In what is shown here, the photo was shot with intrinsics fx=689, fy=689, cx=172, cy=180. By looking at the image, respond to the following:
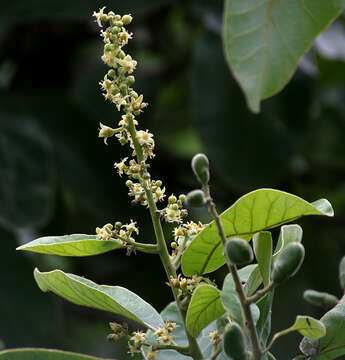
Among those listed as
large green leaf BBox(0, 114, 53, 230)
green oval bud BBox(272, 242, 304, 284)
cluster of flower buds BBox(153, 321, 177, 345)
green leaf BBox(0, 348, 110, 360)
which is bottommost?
large green leaf BBox(0, 114, 53, 230)

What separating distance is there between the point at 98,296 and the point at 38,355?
7cm

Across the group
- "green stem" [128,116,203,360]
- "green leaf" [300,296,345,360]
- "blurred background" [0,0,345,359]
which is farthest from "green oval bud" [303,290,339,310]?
"blurred background" [0,0,345,359]

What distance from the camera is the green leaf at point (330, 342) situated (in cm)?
63

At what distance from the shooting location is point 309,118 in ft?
6.29

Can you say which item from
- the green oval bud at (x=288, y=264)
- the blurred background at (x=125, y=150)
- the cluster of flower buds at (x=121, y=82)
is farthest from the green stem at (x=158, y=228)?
the blurred background at (x=125, y=150)

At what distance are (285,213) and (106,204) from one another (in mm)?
1295

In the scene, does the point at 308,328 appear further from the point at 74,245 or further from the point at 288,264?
the point at 74,245

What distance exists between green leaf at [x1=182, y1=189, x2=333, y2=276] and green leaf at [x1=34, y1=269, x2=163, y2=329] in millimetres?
64

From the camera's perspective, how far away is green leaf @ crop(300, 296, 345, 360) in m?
0.63

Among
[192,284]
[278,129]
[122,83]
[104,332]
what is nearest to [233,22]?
[122,83]

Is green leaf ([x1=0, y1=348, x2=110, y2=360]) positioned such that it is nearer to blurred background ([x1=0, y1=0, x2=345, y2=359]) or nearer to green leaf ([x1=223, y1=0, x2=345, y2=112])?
green leaf ([x1=223, y1=0, x2=345, y2=112])

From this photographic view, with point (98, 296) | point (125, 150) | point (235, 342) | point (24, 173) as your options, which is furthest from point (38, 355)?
point (125, 150)

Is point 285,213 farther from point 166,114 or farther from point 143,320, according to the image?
point 166,114

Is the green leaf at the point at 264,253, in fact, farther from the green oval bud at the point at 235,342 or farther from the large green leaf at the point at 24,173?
the large green leaf at the point at 24,173
